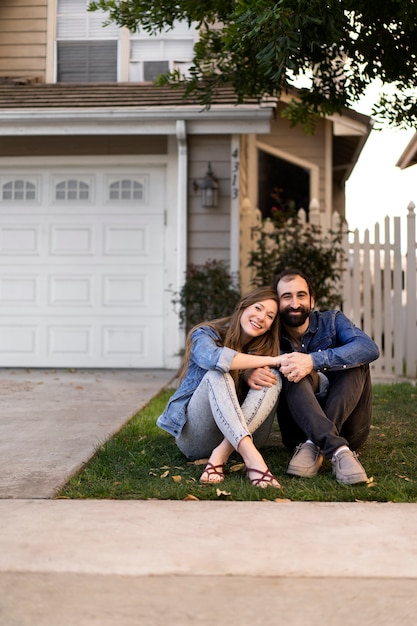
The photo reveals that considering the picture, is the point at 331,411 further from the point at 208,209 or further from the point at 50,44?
the point at 50,44

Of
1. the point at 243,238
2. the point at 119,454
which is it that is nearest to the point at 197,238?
the point at 243,238

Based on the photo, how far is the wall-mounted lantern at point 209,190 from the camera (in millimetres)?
8602

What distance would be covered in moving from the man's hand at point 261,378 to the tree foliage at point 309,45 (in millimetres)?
2132

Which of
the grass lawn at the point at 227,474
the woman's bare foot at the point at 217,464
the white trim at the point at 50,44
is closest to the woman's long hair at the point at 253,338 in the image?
the woman's bare foot at the point at 217,464

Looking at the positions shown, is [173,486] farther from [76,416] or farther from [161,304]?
[161,304]

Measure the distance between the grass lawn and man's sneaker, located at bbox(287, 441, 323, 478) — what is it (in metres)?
0.04

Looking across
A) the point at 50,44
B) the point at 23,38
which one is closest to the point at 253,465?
the point at 50,44

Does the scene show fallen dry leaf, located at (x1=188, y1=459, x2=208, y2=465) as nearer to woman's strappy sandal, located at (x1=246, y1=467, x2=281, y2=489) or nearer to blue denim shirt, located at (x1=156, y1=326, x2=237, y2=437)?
blue denim shirt, located at (x1=156, y1=326, x2=237, y2=437)

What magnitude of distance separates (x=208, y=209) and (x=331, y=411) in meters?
5.46

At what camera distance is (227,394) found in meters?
3.50

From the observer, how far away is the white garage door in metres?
9.05

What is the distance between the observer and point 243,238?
8852 mm

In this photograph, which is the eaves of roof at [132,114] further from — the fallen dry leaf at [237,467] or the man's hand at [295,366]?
the fallen dry leaf at [237,467]

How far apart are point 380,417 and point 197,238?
402 cm
